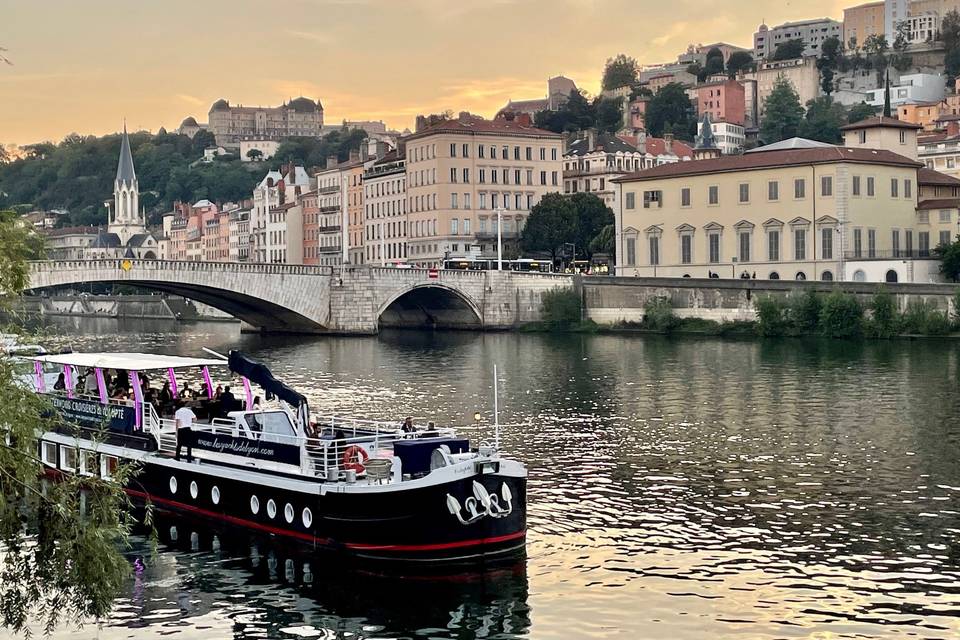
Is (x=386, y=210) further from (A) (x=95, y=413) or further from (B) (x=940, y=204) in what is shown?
(A) (x=95, y=413)

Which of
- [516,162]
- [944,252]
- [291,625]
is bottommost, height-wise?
[291,625]

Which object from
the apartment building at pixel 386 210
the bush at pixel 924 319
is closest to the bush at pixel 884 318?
the bush at pixel 924 319

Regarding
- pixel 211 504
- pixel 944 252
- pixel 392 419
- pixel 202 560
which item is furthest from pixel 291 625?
pixel 944 252

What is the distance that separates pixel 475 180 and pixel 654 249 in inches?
1063

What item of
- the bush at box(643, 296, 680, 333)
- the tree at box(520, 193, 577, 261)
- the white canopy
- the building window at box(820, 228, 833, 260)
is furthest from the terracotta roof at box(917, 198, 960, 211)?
the white canopy

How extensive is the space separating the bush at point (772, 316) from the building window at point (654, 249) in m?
15.0

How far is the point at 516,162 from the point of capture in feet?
381

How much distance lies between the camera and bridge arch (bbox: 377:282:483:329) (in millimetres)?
89662

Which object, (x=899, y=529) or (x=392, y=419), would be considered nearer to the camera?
(x=899, y=529)

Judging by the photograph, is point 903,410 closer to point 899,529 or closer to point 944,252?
point 899,529

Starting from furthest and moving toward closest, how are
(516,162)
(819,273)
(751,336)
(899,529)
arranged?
1. (516,162)
2. (819,273)
3. (751,336)
4. (899,529)

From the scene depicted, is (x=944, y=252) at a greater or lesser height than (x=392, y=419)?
greater

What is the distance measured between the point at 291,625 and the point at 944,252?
65.2m

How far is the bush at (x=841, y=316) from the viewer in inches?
2837
